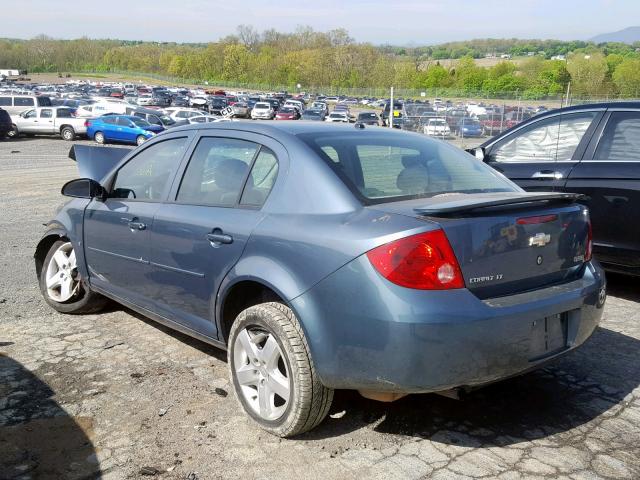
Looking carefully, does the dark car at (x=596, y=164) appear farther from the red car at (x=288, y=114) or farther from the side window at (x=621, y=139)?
the red car at (x=288, y=114)

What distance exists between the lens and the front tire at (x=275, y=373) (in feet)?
10.2

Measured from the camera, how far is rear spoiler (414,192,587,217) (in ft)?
9.62

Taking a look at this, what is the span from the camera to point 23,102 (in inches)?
1452

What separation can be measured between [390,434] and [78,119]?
3288 cm

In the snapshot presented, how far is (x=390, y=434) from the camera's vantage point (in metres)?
3.33

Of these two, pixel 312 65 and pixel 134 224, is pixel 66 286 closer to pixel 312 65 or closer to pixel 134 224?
pixel 134 224

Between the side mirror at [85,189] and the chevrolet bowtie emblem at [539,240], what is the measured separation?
2.99 meters

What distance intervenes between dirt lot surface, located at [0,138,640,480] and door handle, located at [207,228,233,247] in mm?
897

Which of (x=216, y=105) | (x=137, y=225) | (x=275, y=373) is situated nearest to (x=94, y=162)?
(x=137, y=225)

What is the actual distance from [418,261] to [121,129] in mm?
29618

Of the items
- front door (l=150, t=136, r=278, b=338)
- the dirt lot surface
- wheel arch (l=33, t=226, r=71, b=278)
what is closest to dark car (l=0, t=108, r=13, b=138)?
wheel arch (l=33, t=226, r=71, b=278)

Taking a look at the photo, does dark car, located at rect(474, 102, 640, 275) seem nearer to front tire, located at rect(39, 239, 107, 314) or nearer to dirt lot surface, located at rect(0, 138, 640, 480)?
dirt lot surface, located at rect(0, 138, 640, 480)

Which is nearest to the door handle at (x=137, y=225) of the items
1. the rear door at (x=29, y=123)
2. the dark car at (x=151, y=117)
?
the dark car at (x=151, y=117)

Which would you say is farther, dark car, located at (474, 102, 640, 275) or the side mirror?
dark car, located at (474, 102, 640, 275)
